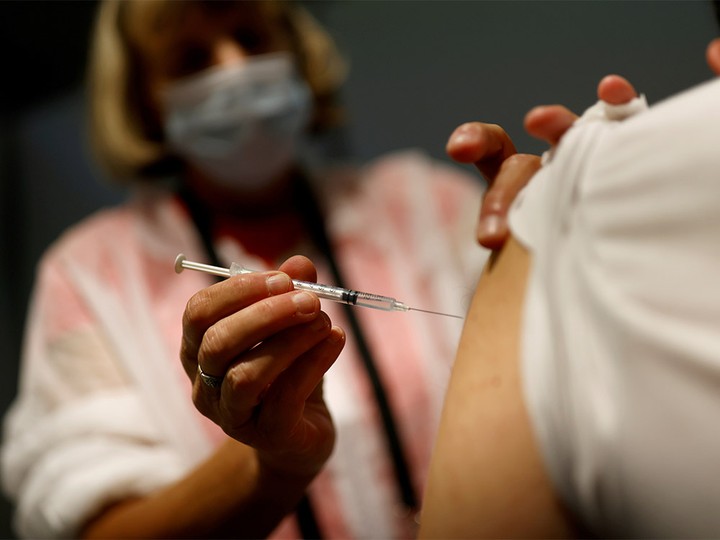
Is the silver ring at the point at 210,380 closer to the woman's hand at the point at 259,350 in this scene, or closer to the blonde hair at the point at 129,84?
the woman's hand at the point at 259,350

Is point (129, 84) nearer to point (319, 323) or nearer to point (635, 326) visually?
point (319, 323)

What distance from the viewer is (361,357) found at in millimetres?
882

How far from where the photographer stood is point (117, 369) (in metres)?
Answer: 0.87

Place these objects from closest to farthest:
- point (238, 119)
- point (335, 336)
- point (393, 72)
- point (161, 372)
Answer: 1. point (335, 336)
2. point (161, 372)
3. point (238, 119)
4. point (393, 72)

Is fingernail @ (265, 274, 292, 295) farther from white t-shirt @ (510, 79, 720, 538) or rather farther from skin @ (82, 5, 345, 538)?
white t-shirt @ (510, 79, 720, 538)

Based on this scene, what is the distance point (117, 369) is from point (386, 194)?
533mm

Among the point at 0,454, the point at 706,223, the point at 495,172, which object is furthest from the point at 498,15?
the point at 0,454

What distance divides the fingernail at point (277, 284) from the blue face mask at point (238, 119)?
1.81ft

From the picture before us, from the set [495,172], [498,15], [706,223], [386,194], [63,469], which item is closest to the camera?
[706,223]

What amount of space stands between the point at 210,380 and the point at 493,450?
0.21 m

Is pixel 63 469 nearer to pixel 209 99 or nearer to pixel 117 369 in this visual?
pixel 117 369

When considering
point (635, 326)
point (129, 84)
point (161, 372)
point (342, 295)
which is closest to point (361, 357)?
point (161, 372)

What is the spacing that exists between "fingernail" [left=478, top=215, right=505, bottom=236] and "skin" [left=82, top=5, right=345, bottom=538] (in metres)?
0.13

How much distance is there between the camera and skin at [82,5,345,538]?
45 cm
